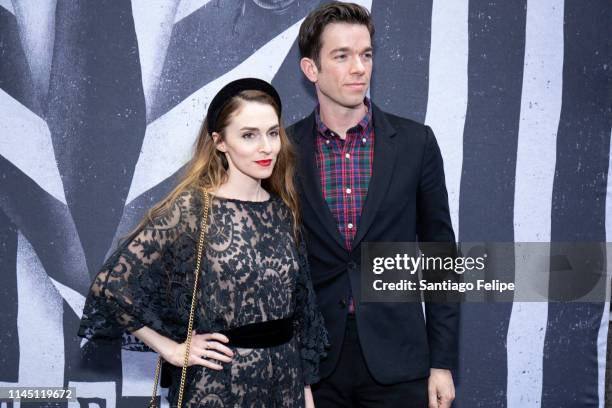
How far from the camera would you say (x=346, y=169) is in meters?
2.37

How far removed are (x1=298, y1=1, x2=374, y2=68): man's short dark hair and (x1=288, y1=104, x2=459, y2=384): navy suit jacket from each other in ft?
1.14

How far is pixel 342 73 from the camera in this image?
240cm

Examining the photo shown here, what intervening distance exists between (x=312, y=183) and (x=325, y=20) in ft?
2.08

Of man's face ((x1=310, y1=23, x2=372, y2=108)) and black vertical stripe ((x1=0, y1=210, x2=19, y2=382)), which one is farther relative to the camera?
black vertical stripe ((x1=0, y1=210, x2=19, y2=382))

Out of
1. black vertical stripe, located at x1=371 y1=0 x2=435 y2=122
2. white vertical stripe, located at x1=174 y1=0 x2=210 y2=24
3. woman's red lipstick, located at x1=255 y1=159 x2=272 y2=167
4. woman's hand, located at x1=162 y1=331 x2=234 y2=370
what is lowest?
woman's hand, located at x1=162 y1=331 x2=234 y2=370

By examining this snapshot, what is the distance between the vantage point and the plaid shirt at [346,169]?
2330 mm

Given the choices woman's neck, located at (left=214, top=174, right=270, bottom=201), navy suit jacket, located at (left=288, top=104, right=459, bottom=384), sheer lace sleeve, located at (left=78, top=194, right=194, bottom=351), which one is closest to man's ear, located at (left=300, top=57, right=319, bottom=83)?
navy suit jacket, located at (left=288, top=104, right=459, bottom=384)

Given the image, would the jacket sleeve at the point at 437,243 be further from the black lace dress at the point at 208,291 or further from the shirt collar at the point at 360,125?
the black lace dress at the point at 208,291

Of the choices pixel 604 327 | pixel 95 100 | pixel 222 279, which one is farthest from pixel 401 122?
pixel 604 327

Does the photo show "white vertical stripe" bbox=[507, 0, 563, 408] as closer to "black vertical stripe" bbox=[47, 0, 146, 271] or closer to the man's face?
the man's face

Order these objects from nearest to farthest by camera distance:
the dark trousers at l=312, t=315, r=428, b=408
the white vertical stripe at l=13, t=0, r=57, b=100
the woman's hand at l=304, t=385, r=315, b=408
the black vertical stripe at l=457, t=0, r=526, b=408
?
the woman's hand at l=304, t=385, r=315, b=408, the dark trousers at l=312, t=315, r=428, b=408, the white vertical stripe at l=13, t=0, r=57, b=100, the black vertical stripe at l=457, t=0, r=526, b=408

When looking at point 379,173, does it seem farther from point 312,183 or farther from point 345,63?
point 345,63

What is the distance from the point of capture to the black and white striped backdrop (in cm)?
327

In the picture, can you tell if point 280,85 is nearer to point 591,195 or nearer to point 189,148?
point 189,148
